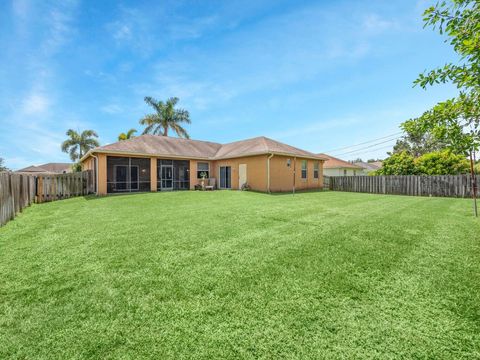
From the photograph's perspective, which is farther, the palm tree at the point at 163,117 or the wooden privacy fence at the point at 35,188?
the palm tree at the point at 163,117

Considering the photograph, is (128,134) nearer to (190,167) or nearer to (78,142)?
(78,142)

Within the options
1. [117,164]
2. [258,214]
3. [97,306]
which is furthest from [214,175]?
[97,306]

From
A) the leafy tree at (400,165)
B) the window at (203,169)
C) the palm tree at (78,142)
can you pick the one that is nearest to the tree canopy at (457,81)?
the window at (203,169)

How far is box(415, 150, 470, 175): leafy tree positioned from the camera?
16.5 m

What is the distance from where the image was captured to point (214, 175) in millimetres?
19859

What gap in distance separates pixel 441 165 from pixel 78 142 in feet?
138

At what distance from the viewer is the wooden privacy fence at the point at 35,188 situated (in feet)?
21.3

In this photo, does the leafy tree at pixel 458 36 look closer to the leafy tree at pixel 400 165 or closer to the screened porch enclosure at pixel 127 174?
the screened porch enclosure at pixel 127 174

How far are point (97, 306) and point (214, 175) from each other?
17.6 m

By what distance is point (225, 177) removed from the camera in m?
18.8

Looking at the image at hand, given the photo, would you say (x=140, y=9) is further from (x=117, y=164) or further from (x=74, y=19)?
(x=117, y=164)

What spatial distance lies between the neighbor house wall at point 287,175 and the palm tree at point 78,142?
2933 centimetres

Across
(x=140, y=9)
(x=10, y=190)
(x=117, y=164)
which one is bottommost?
(x=10, y=190)

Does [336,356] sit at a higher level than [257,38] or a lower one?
lower
